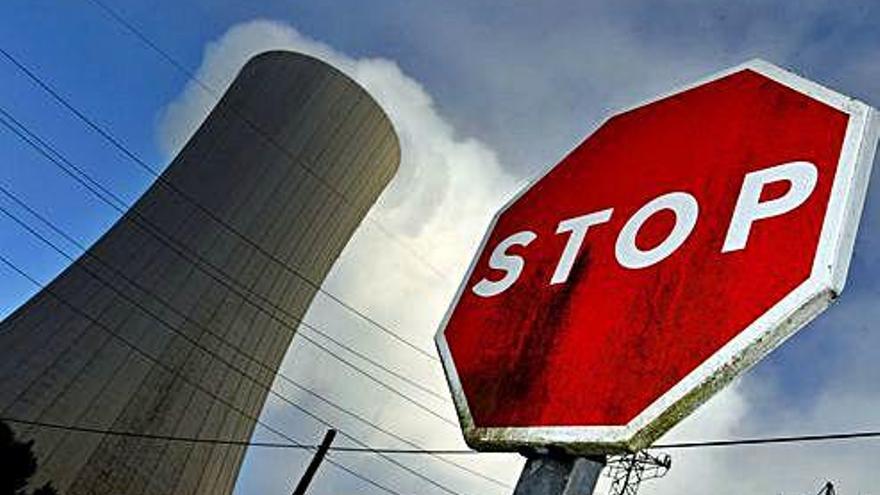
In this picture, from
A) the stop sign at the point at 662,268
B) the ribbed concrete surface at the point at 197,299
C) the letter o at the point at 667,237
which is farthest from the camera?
the ribbed concrete surface at the point at 197,299

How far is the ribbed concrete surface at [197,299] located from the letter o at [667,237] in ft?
62.8

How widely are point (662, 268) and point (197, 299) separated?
797 inches

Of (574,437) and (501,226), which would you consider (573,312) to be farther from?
(501,226)

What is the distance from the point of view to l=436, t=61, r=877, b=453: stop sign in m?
0.97

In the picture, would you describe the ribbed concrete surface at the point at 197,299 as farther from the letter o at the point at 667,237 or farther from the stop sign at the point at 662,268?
the letter o at the point at 667,237

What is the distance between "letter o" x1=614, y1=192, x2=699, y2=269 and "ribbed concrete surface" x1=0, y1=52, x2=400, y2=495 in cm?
1913

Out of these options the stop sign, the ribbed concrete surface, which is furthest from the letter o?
the ribbed concrete surface

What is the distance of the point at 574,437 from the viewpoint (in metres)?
1.00

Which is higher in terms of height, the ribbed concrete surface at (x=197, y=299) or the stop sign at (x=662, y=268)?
the ribbed concrete surface at (x=197, y=299)

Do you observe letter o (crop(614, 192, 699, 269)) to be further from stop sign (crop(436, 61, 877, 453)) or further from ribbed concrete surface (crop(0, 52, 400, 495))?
ribbed concrete surface (crop(0, 52, 400, 495))

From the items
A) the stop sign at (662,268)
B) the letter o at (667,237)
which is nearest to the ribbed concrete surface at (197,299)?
the stop sign at (662,268)

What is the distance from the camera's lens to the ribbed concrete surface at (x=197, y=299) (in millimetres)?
18469

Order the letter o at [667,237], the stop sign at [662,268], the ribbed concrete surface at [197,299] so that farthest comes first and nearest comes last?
the ribbed concrete surface at [197,299]
the letter o at [667,237]
the stop sign at [662,268]

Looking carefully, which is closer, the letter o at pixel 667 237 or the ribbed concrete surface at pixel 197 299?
the letter o at pixel 667 237
